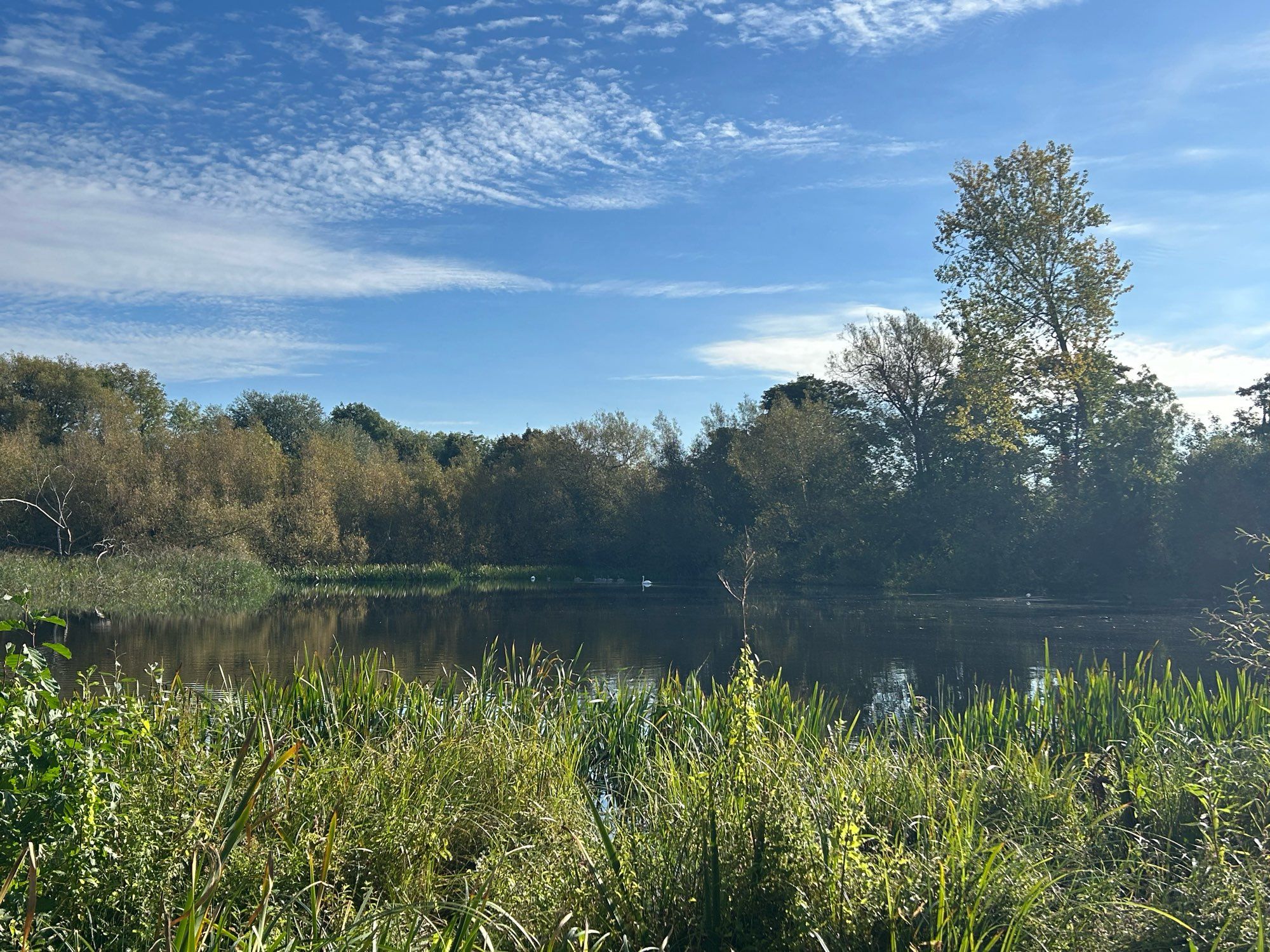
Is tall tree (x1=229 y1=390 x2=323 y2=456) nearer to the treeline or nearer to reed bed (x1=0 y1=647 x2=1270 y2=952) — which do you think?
the treeline

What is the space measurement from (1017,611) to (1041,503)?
899 centimetres

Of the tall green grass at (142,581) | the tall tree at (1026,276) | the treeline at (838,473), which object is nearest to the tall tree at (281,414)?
the treeline at (838,473)

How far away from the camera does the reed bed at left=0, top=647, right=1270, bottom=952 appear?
8.98 feet

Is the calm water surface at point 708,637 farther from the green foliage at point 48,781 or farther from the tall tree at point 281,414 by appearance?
the tall tree at point 281,414

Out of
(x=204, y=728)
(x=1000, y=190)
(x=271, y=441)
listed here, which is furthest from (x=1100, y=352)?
(x=271, y=441)

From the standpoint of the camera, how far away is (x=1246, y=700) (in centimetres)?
706

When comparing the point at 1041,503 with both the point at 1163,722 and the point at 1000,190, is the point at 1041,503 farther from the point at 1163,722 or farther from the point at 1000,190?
the point at 1163,722

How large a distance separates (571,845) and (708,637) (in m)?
16.8

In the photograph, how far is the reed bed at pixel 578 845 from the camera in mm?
2738

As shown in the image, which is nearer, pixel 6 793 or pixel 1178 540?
pixel 6 793

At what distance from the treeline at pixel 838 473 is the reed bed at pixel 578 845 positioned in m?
18.0

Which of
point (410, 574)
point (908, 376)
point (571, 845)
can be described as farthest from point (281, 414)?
point (571, 845)

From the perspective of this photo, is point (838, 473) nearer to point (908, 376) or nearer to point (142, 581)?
point (908, 376)

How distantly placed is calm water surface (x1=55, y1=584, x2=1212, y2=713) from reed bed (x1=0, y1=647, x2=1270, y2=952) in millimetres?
6255
